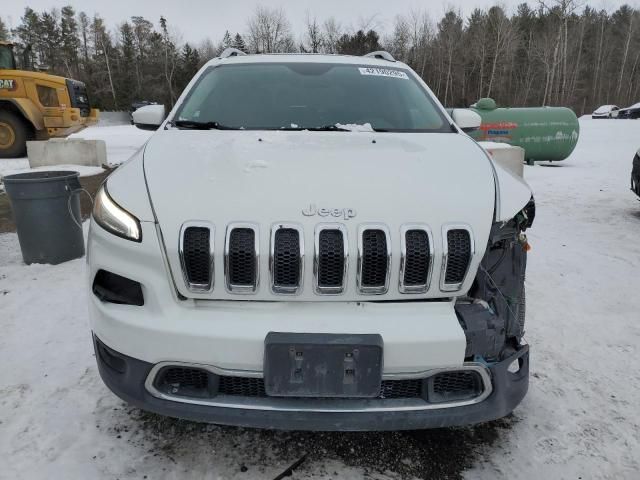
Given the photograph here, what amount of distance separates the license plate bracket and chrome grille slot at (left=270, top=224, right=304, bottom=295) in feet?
0.58

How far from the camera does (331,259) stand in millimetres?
1660

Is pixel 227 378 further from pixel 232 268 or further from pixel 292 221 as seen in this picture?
pixel 292 221

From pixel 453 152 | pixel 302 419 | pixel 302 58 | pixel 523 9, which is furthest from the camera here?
pixel 523 9

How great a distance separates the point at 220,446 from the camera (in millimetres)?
2010

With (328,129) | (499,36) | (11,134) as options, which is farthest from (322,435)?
(499,36)

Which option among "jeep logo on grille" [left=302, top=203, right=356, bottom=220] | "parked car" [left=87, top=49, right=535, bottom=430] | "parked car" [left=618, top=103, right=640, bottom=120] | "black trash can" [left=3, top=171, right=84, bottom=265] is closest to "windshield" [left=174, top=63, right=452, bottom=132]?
"parked car" [left=87, top=49, right=535, bottom=430]

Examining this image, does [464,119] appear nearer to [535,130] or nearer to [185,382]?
[185,382]

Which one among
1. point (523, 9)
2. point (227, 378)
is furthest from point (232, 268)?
point (523, 9)

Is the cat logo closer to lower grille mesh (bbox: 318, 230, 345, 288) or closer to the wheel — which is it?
the wheel

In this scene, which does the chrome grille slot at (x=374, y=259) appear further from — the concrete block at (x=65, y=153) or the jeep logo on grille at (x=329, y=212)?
the concrete block at (x=65, y=153)

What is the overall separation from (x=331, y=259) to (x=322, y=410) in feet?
1.75

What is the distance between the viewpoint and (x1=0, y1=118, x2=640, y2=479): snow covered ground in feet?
6.26

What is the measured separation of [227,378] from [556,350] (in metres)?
2.18

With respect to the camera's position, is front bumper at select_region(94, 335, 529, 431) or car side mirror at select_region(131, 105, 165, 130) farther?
car side mirror at select_region(131, 105, 165, 130)
